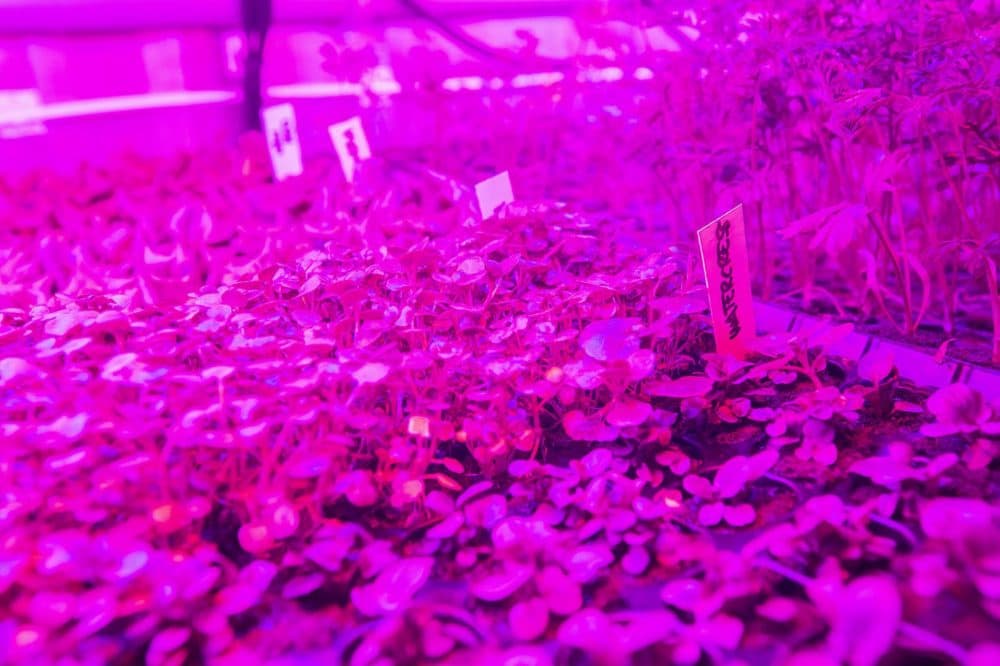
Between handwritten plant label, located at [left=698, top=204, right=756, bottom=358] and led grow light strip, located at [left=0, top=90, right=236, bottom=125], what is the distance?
9.83ft

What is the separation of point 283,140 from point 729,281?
2081 millimetres

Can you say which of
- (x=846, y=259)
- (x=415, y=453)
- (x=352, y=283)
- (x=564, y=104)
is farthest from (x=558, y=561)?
(x=564, y=104)

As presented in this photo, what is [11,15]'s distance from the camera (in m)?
3.03

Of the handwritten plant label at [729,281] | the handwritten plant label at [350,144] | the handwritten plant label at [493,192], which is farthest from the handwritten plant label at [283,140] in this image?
the handwritten plant label at [729,281]

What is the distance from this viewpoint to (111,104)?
345cm

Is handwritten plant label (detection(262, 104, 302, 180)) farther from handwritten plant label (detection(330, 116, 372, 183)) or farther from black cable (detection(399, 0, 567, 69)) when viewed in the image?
black cable (detection(399, 0, 567, 69))

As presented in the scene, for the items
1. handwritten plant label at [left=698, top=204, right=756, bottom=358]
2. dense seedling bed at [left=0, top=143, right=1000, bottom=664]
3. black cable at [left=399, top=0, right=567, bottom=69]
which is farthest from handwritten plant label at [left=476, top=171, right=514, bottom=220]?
black cable at [left=399, top=0, right=567, bottom=69]

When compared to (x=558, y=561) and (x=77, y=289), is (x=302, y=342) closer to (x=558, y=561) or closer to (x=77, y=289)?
(x=558, y=561)

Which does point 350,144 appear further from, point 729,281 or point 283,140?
point 729,281

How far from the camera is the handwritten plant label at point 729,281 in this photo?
54.9 inches

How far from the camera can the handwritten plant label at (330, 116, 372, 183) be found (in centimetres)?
289

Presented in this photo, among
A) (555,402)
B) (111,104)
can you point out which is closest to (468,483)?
(555,402)

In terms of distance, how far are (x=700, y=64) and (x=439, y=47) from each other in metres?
2.06

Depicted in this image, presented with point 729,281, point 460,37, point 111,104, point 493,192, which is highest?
point 460,37
